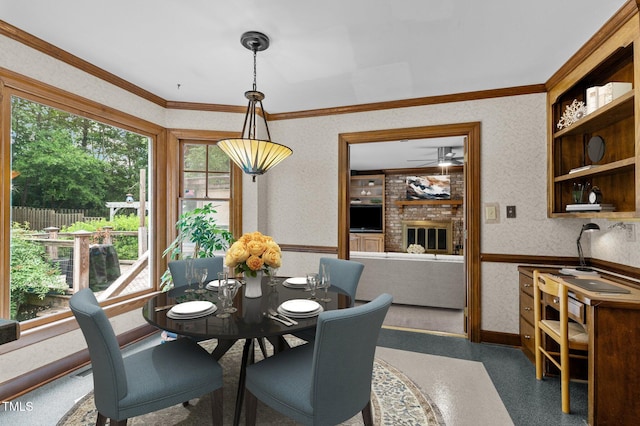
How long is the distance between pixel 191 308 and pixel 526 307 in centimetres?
278

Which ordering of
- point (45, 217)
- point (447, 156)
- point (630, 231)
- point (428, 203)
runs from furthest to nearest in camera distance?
1. point (428, 203)
2. point (447, 156)
3. point (45, 217)
4. point (630, 231)

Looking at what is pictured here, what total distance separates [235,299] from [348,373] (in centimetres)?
97

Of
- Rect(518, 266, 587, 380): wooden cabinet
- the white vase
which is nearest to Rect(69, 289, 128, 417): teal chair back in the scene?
the white vase

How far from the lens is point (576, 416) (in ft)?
6.66

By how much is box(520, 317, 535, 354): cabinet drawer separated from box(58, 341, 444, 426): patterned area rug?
1151mm

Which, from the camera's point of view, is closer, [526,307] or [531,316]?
[531,316]

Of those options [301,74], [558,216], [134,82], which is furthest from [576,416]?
[134,82]

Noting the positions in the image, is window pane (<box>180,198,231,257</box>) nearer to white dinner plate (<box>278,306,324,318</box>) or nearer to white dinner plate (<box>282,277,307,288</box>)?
white dinner plate (<box>282,277,307,288</box>)

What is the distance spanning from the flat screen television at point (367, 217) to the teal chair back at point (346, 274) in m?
6.17

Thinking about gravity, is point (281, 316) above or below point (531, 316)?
above

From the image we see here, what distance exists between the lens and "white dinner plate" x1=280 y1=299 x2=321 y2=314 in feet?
5.93

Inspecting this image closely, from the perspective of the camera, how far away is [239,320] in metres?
1.73

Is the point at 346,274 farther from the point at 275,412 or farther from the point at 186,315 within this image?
the point at 186,315

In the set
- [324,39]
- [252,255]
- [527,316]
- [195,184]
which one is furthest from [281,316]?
[195,184]
